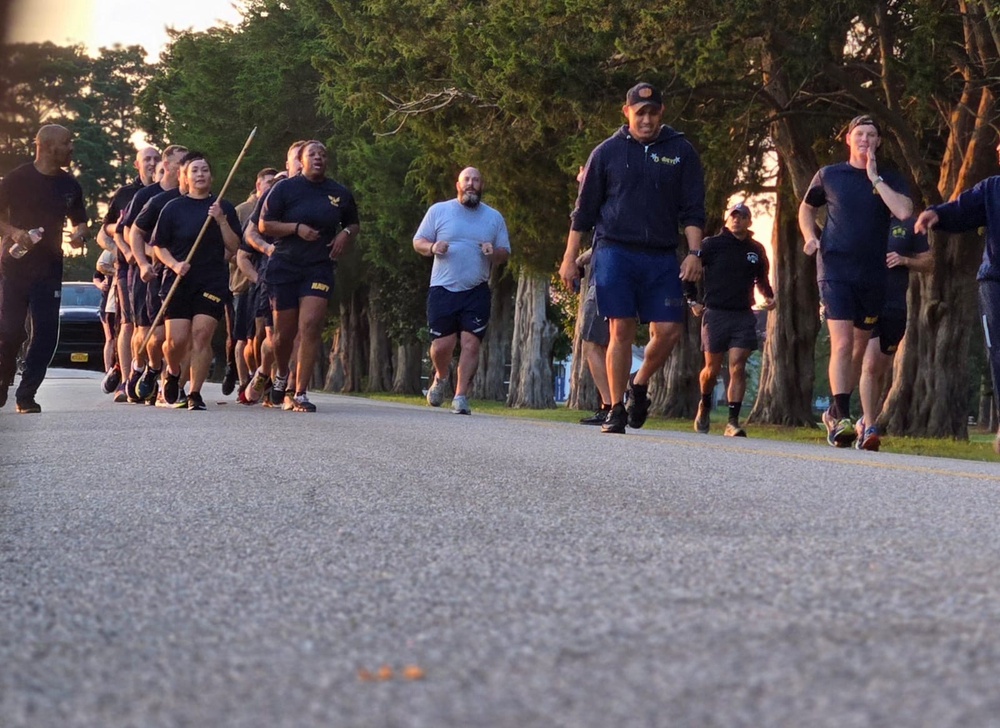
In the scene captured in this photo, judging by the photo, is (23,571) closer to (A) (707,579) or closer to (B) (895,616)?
(A) (707,579)

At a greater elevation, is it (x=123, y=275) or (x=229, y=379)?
(x=123, y=275)

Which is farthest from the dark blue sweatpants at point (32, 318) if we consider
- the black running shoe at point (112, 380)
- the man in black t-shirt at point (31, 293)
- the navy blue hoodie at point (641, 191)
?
the black running shoe at point (112, 380)

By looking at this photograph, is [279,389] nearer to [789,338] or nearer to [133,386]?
[133,386]

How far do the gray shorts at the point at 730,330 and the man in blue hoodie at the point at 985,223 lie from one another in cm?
523

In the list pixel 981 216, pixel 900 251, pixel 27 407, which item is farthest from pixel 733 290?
pixel 27 407

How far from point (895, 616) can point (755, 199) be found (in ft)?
77.7

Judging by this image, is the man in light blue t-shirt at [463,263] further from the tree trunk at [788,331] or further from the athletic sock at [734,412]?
the tree trunk at [788,331]

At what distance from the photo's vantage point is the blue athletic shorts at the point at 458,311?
1609 centimetres

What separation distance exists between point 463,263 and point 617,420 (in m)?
4.56

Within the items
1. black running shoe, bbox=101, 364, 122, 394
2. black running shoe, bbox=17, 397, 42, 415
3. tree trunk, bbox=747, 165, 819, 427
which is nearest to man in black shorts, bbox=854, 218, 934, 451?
black running shoe, bbox=17, 397, 42, 415

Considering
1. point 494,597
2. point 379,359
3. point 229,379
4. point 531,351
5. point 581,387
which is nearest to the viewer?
point 494,597

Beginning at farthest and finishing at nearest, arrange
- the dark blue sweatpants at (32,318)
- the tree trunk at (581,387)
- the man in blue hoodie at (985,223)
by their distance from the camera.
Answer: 1. the tree trunk at (581,387)
2. the dark blue sweatpants at (32,318)
3. the man in blue hoodie at (985,223)

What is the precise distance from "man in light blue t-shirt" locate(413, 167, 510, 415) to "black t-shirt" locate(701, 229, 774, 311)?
1936 mm

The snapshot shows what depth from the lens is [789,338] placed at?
85.1 feet
